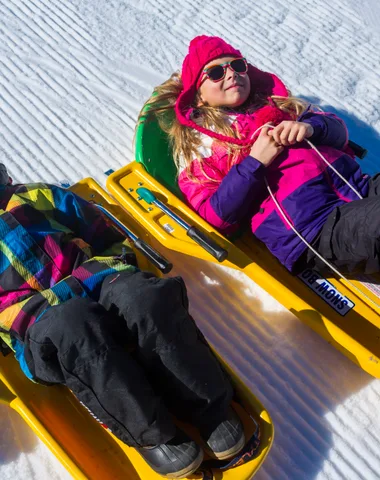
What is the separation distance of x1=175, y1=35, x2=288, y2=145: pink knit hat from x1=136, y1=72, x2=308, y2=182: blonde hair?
27 mm

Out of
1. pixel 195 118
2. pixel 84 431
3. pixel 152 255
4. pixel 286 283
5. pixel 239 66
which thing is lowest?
pixel 84 431

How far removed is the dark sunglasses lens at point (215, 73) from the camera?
1926 mm

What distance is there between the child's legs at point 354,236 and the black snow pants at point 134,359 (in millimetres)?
547

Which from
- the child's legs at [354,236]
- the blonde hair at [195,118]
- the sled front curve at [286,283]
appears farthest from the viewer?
the blonde hair at [195,118]

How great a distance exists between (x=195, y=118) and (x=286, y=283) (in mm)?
671

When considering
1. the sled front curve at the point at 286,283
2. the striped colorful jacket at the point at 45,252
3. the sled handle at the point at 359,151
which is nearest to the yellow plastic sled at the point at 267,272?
the sled front curve at the point at 286,283

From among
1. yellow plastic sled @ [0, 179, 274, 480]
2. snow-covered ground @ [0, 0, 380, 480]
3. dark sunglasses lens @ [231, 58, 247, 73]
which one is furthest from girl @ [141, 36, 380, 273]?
yellow plastic sled @ [0, 179, 274, 480]

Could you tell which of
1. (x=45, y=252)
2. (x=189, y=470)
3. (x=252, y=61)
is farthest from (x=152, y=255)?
(x=252, y=61)

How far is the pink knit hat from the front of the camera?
1.94 m

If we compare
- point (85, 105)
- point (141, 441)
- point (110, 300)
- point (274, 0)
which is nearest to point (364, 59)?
point (274, 0)

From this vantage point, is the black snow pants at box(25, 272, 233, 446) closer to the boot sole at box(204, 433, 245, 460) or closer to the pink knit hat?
the boot sole at box(204, 433, 245, 460)

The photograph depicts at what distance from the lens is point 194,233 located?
69.6 inches

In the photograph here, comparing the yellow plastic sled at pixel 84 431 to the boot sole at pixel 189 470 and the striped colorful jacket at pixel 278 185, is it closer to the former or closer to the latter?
the boot sole at pixel 189 470

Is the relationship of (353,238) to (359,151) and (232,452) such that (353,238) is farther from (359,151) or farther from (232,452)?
(232,452)
